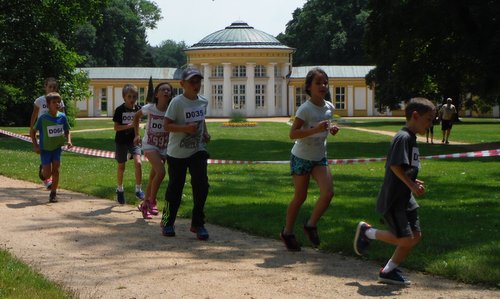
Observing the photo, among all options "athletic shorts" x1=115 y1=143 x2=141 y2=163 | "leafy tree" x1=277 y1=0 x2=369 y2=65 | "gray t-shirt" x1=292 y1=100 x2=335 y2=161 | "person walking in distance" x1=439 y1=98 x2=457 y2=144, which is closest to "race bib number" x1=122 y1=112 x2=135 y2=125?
"athletic shorts" x1=115 y1=143 x2=141 y2=163

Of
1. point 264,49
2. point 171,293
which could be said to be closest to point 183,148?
point 171,293

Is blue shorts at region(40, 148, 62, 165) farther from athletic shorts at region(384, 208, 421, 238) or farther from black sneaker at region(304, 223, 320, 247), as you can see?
athletic shorts at region(384, 208, 421, 238)

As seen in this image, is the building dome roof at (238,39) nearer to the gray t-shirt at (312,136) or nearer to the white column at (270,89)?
the white column at (270,89)

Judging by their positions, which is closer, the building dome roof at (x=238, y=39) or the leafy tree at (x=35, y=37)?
the leafy tree at (x=35, y=37)

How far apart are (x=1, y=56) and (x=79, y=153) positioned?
10.3m

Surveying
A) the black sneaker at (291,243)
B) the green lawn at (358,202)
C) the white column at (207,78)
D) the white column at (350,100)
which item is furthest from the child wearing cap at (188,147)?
the white column at (350,100)

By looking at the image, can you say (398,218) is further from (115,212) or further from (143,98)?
(143,98)

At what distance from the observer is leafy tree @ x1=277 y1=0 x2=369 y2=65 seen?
79.0 meters

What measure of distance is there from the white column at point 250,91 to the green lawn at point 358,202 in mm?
51292

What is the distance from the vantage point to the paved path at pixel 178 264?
234 inches

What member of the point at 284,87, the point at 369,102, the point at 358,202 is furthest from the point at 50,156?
the point at 369,102

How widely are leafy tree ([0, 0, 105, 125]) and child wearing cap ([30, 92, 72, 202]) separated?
785 inches

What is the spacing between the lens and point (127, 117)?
10789 millimetres

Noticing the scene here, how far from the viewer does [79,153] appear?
22.5 meters
